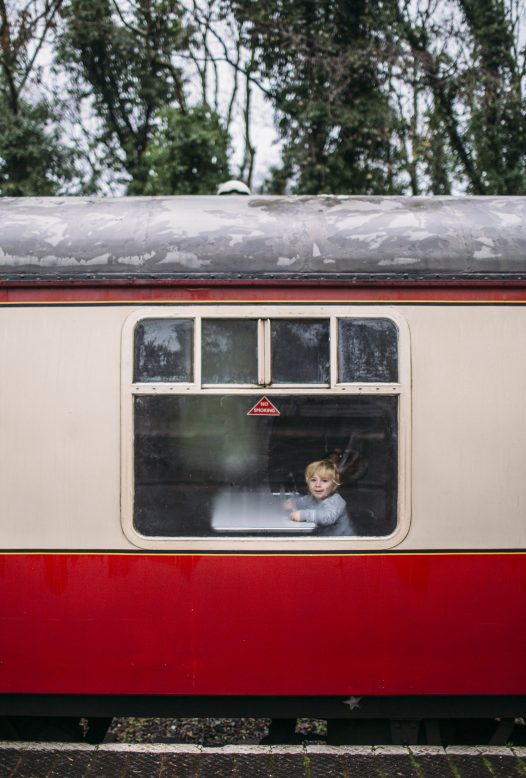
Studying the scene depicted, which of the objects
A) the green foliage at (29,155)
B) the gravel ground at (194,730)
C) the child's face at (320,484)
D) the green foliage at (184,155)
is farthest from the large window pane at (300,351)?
the green foliage at (29,155)

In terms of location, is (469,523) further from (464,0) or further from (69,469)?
(464,0)

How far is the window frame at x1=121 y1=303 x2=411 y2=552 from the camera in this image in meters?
3.62

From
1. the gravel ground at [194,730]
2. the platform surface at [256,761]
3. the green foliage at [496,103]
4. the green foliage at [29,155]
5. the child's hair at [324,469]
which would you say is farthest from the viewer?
the green foliage at [29,155]

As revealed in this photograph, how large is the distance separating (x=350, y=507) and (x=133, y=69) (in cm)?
1650

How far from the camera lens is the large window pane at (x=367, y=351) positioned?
3631mm

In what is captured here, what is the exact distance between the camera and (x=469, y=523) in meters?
3.65

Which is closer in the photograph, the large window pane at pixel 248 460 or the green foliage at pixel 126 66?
the large window pane at pixel 248 460

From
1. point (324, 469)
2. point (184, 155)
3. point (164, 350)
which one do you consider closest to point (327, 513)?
point (324, 469)

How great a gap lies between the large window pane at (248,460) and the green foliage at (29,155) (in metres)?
13.1

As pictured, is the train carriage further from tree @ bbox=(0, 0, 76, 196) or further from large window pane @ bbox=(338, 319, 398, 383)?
tree @ bbox=(0, 0, 76, 196)

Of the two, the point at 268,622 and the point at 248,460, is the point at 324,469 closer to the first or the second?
the point at 248,460

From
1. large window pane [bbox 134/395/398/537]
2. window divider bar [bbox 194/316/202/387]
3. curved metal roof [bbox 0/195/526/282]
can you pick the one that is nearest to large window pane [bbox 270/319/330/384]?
large window pane [bbox 134/395/398/537]

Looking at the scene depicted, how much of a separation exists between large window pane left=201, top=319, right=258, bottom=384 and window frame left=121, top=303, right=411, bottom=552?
0.10 feet

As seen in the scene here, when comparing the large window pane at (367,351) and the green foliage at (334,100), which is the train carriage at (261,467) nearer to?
the large window pane at (367,351)
